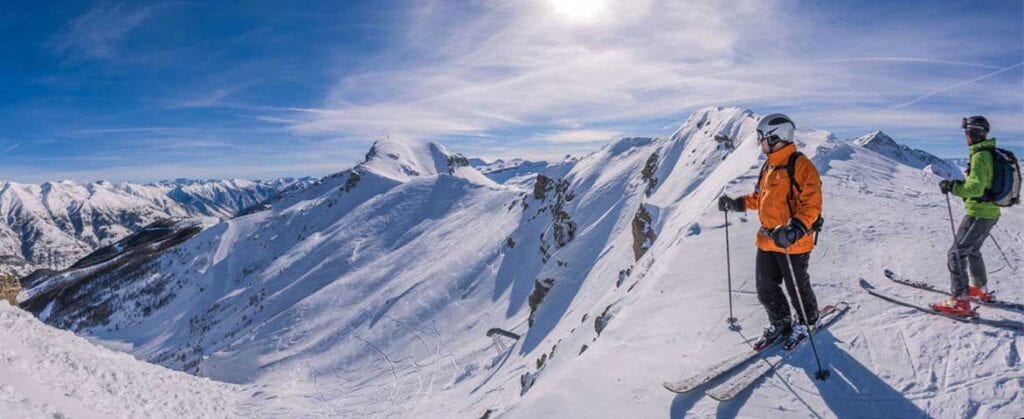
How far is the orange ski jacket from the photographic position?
623cm

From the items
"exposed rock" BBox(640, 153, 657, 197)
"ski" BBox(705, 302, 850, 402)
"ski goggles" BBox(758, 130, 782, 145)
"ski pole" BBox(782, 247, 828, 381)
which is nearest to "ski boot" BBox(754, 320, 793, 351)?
"ski" BBox(705, 302, 850, 402)

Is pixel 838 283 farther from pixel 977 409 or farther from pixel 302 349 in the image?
pixel 302 349

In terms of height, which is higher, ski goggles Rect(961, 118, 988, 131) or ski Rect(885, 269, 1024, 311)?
ski goggles Rect(961, 118, 988, 131)

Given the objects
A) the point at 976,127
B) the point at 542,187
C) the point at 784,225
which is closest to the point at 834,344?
the point at 784,225

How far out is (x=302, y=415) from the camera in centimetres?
3394

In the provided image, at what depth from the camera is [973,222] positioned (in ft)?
24.5

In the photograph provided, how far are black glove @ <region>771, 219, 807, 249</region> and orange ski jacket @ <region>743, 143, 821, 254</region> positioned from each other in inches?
4.2

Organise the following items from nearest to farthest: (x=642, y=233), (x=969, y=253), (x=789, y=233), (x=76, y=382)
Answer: (x=789, y=233) < (x=969, y=253) < (x=76, y=382) < (x=642, y=233)

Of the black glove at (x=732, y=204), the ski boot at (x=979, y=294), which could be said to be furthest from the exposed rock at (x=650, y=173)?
the black glove at (x=732, y=204)

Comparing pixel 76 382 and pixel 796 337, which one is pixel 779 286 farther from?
pixel 76 382

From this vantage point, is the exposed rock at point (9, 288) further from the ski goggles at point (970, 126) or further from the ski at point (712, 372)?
the ski goggles at point (970, 126)

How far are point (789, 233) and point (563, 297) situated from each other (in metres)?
31.0

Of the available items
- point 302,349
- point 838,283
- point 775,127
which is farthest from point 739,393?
point 302,349

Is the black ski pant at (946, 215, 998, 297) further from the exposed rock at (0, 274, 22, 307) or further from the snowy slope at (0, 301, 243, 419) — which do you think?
the exposed rock at (0, 274, 22, 307)
